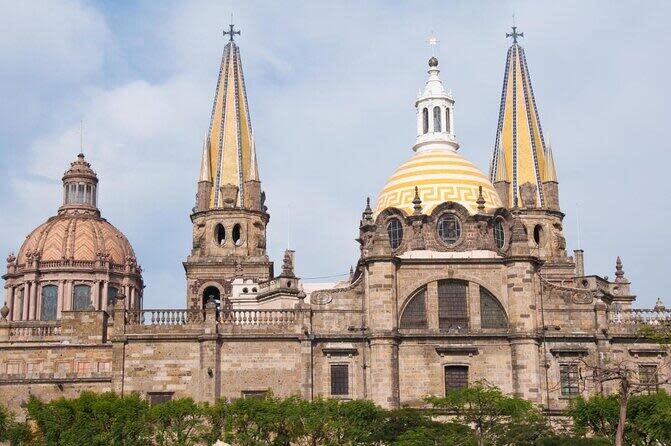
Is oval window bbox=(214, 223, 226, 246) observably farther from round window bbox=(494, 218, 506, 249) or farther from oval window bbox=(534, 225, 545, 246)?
round window bbox=(494, 218, 506, 249)

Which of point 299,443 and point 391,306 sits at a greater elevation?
point 391,306

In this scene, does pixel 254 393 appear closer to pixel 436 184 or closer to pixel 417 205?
pixel 417 205

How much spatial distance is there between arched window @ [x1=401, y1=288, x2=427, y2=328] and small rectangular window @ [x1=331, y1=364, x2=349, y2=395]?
3870 millimetres

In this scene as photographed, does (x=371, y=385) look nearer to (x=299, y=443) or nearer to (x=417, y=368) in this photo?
(x=417, y=368)

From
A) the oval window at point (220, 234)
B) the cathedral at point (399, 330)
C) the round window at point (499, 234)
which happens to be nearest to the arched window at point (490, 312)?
the cathedral at point (399, 330)

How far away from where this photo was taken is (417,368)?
6062 cm

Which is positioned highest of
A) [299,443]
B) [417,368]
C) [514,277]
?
[514,277]

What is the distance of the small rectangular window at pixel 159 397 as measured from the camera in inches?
2338

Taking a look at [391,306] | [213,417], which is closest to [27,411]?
[213,417]

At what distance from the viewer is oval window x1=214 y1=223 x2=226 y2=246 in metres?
79.6

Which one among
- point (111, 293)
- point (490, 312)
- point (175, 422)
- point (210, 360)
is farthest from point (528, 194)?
point (175, 422)

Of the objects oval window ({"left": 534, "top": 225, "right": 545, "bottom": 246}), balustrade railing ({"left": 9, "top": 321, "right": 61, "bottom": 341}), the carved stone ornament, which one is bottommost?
balustrade railing ({"left": 9, "top": 321, "right": 61, "bottom": 341})

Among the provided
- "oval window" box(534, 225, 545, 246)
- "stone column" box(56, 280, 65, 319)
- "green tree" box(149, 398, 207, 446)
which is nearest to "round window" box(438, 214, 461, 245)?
"oval window" box(534, 225, 545, 246)

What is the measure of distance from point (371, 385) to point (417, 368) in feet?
8.59
